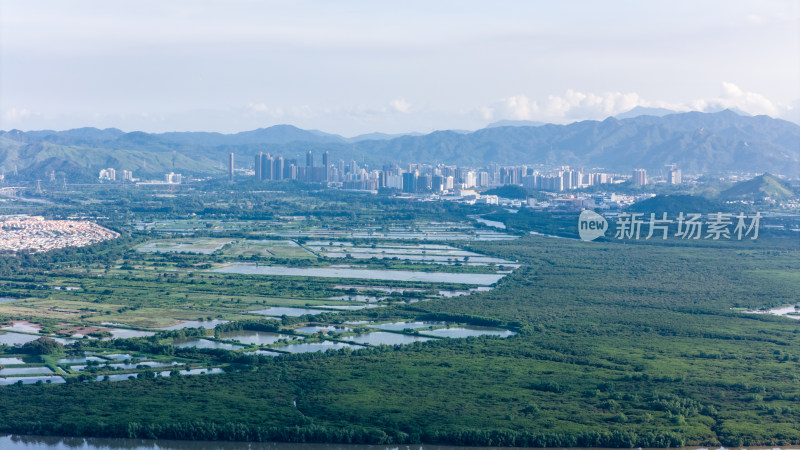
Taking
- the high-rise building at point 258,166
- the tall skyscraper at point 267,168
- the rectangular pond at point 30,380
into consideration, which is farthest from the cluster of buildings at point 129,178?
the rectangular pond at point 30,380

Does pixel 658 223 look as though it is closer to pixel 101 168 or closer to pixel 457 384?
pixel 457 384

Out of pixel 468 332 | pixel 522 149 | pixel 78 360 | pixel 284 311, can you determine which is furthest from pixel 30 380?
pixel 522 149

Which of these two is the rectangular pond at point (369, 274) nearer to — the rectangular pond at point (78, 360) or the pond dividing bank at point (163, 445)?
the rectangular pond at point (78, 360)

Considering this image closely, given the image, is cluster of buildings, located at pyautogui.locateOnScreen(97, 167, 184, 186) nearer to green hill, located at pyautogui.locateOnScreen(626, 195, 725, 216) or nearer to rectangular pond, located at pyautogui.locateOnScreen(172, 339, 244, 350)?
green hill, located at pyautogui.locateOnScreen(626, 195, 725, 216)

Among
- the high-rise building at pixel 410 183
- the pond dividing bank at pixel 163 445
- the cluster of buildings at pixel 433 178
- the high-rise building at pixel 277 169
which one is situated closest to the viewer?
the pond dividing bank at pixel 163 445

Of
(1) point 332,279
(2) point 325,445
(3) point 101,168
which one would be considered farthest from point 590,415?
(3) point 101,168

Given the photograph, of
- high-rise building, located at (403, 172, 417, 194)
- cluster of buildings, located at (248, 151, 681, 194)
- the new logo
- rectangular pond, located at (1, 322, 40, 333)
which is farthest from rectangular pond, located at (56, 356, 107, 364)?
high-rise building, located at (403, 172, 417, 194)
